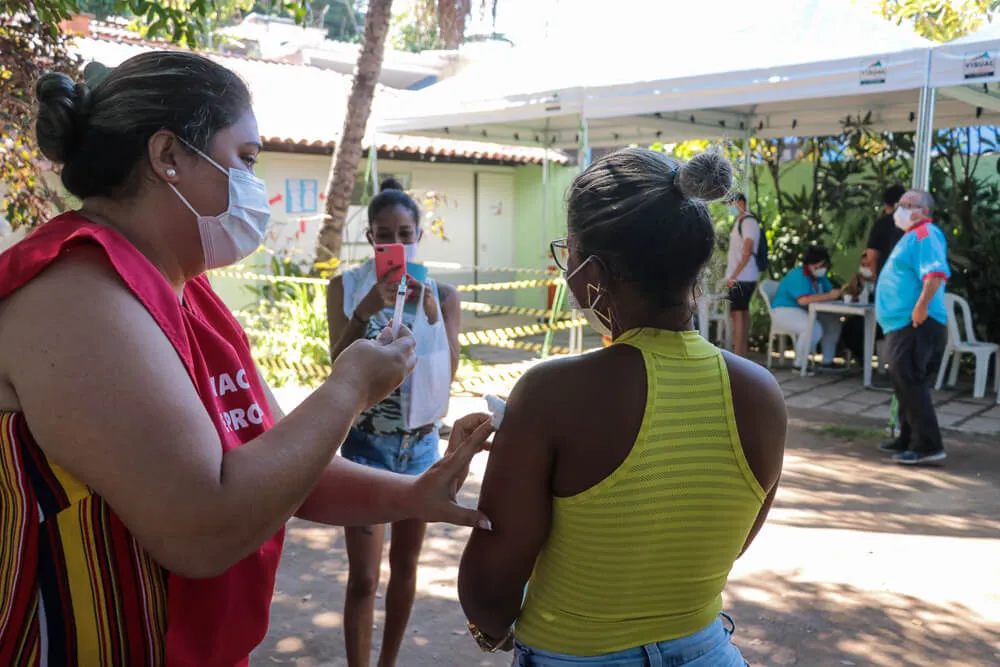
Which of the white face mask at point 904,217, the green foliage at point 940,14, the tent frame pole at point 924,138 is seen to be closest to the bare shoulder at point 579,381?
the white face mask at point 904,217

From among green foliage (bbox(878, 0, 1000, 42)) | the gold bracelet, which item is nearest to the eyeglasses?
the gold bracelet

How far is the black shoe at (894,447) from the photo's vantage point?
22.0 feet

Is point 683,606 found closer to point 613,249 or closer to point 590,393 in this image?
point 590,393

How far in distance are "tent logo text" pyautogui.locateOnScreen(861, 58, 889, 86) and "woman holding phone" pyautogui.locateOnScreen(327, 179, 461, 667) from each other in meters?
4.95

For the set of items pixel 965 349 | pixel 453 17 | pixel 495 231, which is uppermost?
pixel 453 17

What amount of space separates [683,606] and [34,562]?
3.52 ft

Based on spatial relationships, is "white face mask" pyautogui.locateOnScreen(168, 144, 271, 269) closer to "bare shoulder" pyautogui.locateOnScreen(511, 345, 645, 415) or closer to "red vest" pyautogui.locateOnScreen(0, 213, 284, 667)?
"red vest" pyautogui.locateOnScreen(0, 213, 284, 667)

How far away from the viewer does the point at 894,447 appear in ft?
22.1

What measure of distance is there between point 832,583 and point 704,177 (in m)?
3.43

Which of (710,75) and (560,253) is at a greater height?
(710,75)

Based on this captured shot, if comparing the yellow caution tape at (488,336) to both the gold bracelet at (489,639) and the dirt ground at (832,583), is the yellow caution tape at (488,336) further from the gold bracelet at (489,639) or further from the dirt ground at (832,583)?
the gold bracelet at (489,639)

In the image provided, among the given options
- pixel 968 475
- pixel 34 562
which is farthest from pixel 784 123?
pixel 34 562

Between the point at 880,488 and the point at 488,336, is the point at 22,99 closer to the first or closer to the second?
the point at 488,336

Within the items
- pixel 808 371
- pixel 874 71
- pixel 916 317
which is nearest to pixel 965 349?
pixel 808 371
